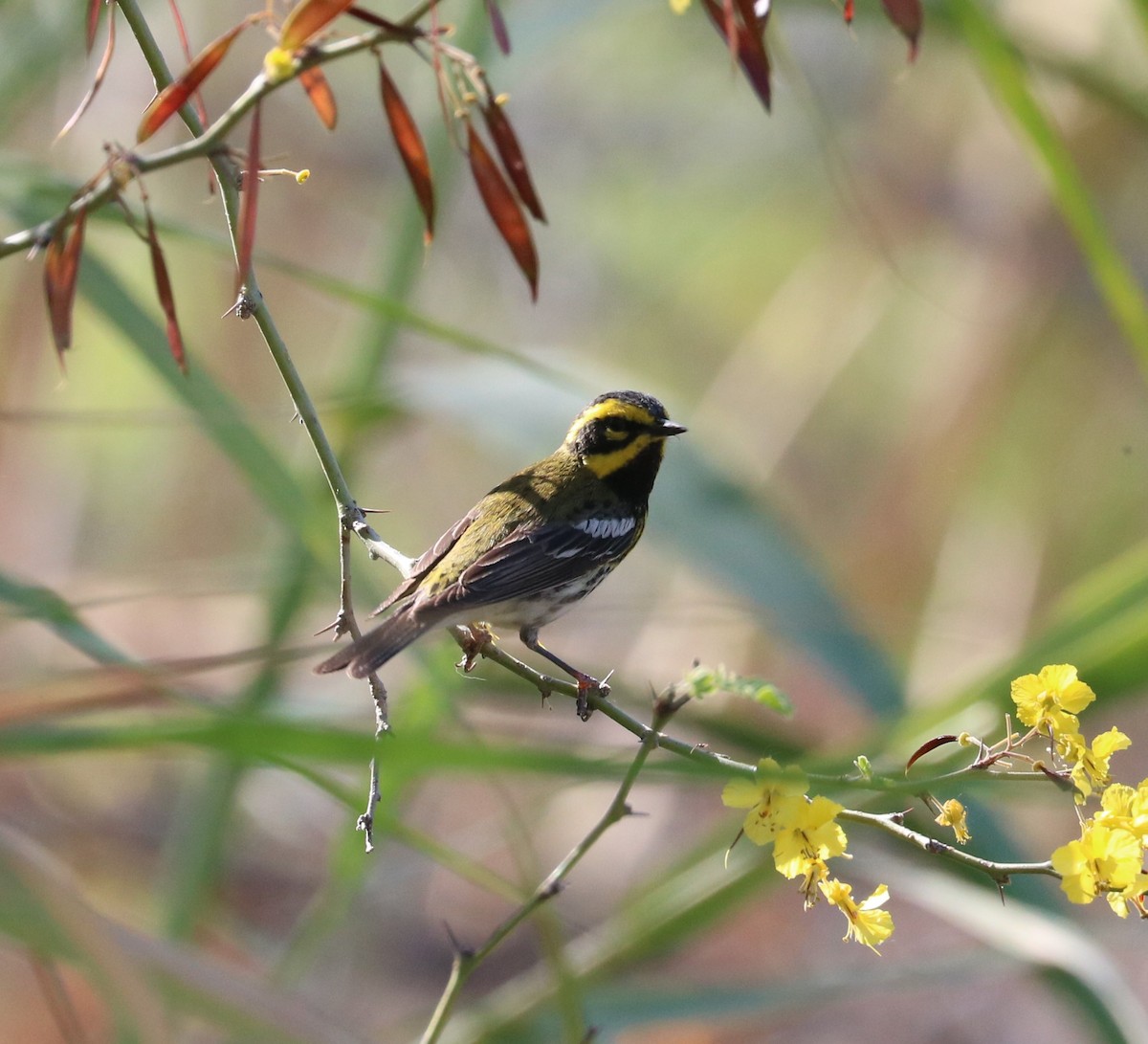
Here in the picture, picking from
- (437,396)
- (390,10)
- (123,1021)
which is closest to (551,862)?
(437,396)

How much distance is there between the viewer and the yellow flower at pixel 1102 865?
1062mm

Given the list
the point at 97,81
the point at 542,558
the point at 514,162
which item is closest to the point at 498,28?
the point at 514,162

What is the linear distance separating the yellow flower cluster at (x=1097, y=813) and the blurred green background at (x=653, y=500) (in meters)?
0.42

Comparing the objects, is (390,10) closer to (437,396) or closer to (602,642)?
(602,642)

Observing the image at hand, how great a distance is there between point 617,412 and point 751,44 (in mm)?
1637

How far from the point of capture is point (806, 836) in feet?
3.65

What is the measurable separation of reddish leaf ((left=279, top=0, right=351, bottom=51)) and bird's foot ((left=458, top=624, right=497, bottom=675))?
1.14m

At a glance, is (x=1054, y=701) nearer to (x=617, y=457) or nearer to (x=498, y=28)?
(x=498, y=28)

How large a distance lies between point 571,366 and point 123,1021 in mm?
2201

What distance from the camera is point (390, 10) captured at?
5426 millimetres

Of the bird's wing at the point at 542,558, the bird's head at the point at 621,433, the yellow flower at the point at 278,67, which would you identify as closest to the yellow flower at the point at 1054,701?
the yellow flower at the point at 278,67

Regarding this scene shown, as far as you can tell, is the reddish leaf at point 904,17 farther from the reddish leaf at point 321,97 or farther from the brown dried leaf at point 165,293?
the brown dried leaf at point 165,293

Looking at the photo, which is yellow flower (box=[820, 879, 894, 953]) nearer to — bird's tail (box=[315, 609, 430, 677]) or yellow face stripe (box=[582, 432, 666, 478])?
bird's tail (box=[315, 609, 430, 677])

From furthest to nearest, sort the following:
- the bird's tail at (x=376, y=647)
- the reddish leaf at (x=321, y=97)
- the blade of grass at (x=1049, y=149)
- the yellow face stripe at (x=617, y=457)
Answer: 1. the yellow face stripe at (x=617, y=457)
2. the blade of grass at (x=1049, y=149)
3. the bird's tail at (x=376, y=647)
4. the reddish leaf at (x=321, y=97)
